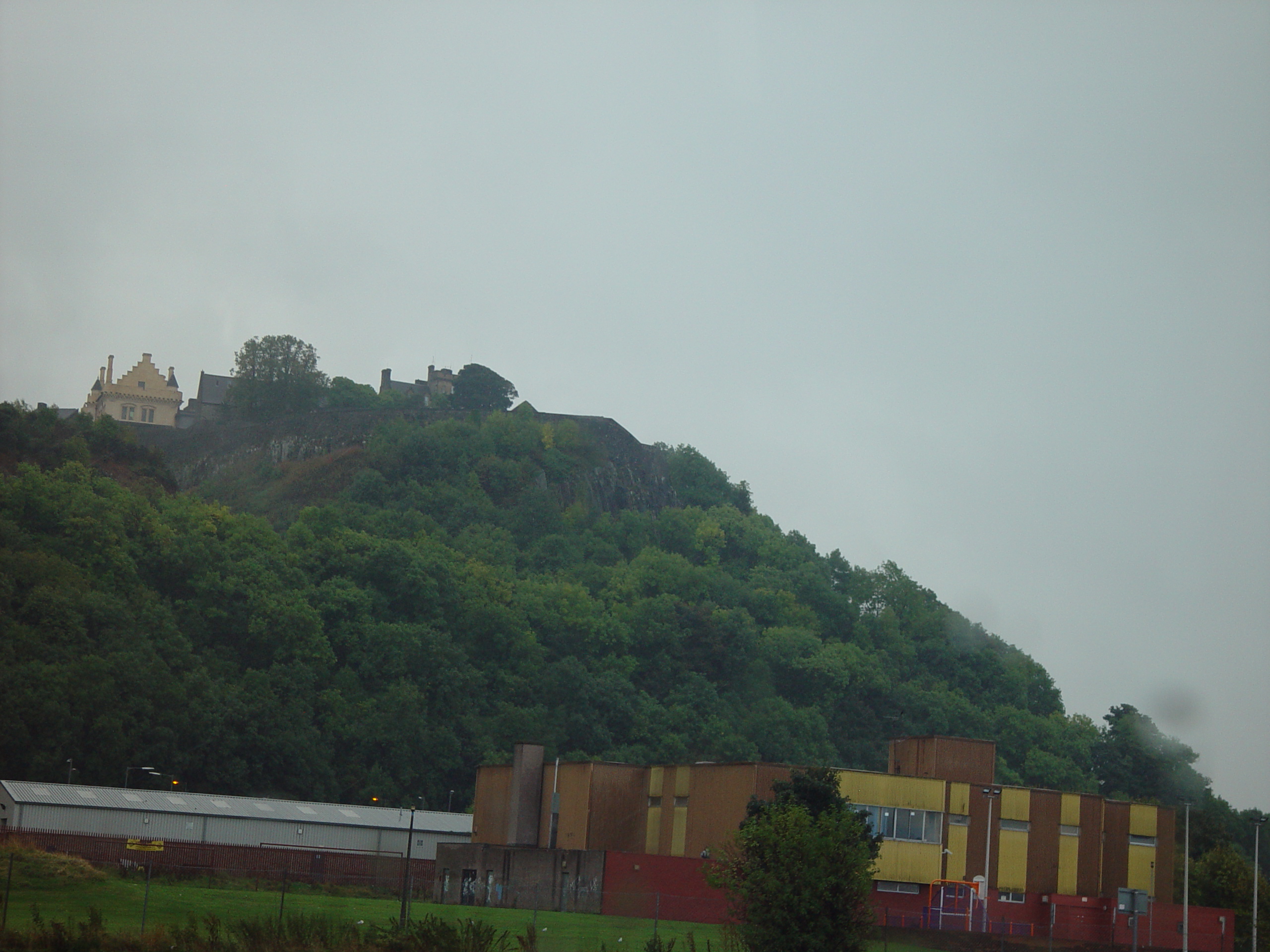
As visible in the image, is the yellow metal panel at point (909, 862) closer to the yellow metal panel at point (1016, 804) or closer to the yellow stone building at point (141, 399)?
the yellow metal panel at point (1016, 804)

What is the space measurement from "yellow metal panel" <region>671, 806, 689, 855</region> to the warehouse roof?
659 inches

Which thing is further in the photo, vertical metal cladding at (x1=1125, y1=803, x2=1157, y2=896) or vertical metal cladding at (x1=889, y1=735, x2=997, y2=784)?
vertical metal cladding at (x1=889, y1=735, x2=997, y2=784)

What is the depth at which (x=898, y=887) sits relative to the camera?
52.3 meters

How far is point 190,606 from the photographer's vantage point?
3642 inches

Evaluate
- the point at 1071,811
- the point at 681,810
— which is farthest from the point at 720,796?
the point at 1071,811

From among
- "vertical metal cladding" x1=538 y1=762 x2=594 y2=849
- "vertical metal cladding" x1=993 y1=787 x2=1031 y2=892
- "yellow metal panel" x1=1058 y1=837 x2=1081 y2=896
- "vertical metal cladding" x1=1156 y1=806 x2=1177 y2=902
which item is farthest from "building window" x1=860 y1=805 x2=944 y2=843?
"vertical metal cladding" x1=538 y1=762 x2=594 y2=849

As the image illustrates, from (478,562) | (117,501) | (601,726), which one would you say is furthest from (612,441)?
(117,501)

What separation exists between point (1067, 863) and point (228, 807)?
3765cm

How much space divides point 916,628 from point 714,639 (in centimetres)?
2923

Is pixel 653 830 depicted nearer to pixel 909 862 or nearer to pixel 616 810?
pixel 616 810

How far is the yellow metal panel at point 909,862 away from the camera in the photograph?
171 feet

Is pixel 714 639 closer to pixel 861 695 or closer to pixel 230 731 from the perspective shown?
pixel 861 695

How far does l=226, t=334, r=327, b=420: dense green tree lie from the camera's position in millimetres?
144750

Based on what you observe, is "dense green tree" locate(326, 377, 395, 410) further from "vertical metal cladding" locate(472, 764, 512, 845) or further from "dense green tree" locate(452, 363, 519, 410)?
"vertical metal cladding" locate(472, 764, 512, 845)
